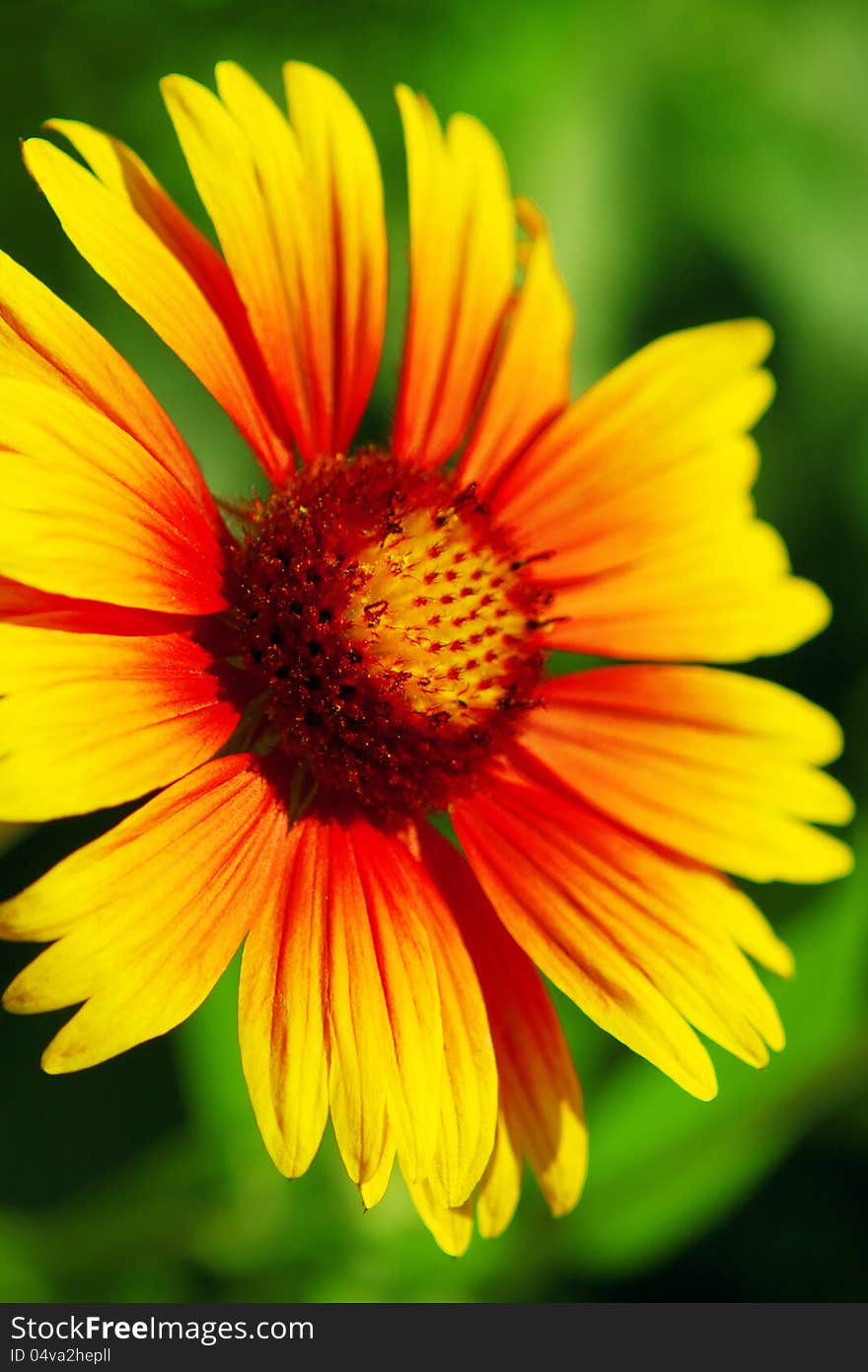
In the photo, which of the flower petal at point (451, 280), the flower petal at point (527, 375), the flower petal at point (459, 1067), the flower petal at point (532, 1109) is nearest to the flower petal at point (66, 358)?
the flower petal at point (451, 280)

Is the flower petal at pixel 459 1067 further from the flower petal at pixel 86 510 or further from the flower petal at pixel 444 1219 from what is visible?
the flower petal at pixel 86 510

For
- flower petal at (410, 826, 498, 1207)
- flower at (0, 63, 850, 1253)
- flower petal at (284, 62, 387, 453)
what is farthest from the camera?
flower petal at (284, 62, 387, 453)

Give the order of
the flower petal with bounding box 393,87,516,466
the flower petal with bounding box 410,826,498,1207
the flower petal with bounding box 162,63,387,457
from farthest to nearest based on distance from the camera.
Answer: the flower petal with bounding box 393,87,516,466 < the flower petal with bounding box 162,63,387,457 < the flower petal with bounding box 410,826,498,1207

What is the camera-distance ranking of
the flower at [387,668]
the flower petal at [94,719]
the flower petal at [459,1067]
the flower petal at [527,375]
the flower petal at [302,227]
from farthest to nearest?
the flower petal at [527,375] → the flower petal at [302,227] → the flower petal at [459,1067] → the flower at [387,668] → the flower petal at [94,719]

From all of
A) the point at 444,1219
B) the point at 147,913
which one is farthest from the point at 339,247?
the point at 444,1219

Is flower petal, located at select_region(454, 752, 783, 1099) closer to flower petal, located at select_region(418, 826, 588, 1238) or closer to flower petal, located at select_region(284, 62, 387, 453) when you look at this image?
flower petal, located at select_region(418, 826, 588, 1238)

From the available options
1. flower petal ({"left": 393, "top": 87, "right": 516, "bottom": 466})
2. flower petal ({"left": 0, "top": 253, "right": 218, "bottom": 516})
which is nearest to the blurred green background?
flower petal ({"left": 393, "top": 87, "right": 516, "bottom": 466})

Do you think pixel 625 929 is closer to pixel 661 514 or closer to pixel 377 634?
pixel 377 634
